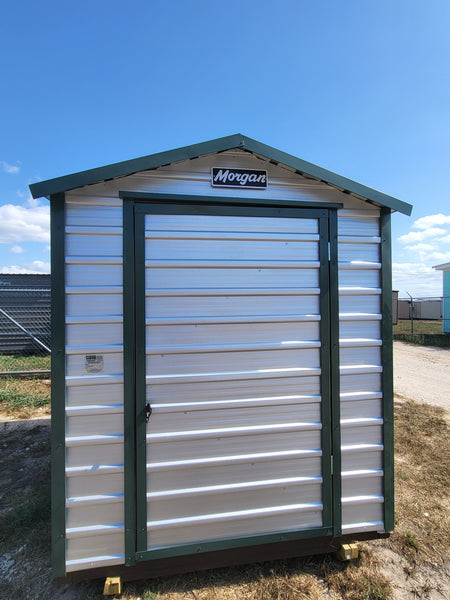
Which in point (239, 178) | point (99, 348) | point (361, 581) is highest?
point (239, 178)

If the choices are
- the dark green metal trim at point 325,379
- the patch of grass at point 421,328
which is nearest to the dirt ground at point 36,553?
the dark green metal trim at point 325,379

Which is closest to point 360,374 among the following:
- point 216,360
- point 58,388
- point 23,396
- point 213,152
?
point 216,360

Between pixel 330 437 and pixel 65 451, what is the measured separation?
78.0 inches

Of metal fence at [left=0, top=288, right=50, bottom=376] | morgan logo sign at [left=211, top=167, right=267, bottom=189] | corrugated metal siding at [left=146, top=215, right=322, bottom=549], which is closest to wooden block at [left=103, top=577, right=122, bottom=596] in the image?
corrugated metal siding at [left=146, top=215, right=322, bottom=549]

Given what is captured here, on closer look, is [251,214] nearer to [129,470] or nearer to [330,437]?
[330,437]

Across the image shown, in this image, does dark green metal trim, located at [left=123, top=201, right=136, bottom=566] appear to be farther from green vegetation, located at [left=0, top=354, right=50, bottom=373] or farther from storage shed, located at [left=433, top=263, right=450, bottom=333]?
storage shed, located at [left=433, top=263, right=450, bottom=333]

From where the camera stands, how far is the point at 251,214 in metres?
2.40

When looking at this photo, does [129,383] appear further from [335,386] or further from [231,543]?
[335,386]

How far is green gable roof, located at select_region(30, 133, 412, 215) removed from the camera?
2148 millimetres

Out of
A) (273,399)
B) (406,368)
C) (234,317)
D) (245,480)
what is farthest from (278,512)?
(406,368)

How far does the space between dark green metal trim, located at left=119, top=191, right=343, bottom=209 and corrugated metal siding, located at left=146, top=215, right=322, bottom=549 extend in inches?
4.8

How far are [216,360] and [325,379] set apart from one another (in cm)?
89

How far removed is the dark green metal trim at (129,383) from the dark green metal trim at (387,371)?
6.54 ft

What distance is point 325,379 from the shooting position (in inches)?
96.0
